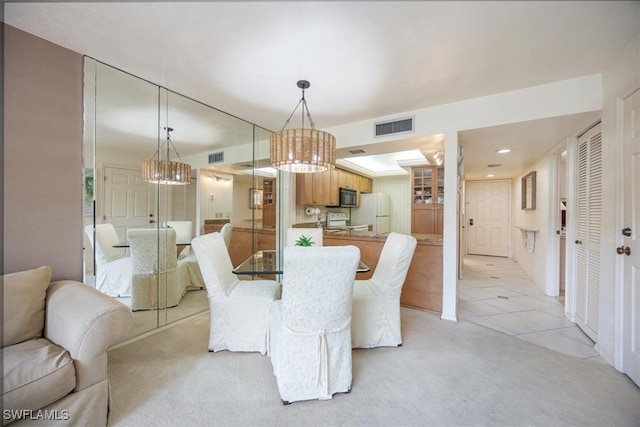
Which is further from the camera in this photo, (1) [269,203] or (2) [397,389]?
(1) [269,203]

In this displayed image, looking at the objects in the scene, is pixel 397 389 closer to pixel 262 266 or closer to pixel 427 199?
pixel 262 266

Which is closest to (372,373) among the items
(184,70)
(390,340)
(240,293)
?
(390,340)

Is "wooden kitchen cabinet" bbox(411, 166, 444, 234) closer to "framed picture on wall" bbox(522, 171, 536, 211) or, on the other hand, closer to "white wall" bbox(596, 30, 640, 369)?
"framed picture on wall" bbox(522, 171, 536, 211)

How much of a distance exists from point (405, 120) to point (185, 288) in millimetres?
Answer: 3297

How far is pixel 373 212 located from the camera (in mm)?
6434

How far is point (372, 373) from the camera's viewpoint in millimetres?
1865

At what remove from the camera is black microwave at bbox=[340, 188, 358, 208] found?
5.65m

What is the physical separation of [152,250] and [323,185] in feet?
10.0

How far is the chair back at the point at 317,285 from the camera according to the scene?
1.44 metres

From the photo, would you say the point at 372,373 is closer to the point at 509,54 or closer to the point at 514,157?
the point at 509,54

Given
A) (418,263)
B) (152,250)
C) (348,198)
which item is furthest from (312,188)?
(152,250)

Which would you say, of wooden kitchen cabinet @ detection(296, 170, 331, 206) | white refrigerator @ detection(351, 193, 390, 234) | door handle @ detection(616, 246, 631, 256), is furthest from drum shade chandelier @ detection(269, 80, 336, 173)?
white refrigerator @ detection(351, 193, 390, 234)

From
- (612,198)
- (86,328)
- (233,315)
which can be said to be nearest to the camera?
Answer: (86,328)

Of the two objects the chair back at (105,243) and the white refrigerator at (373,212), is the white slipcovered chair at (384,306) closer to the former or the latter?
the chair back at (105,243)
